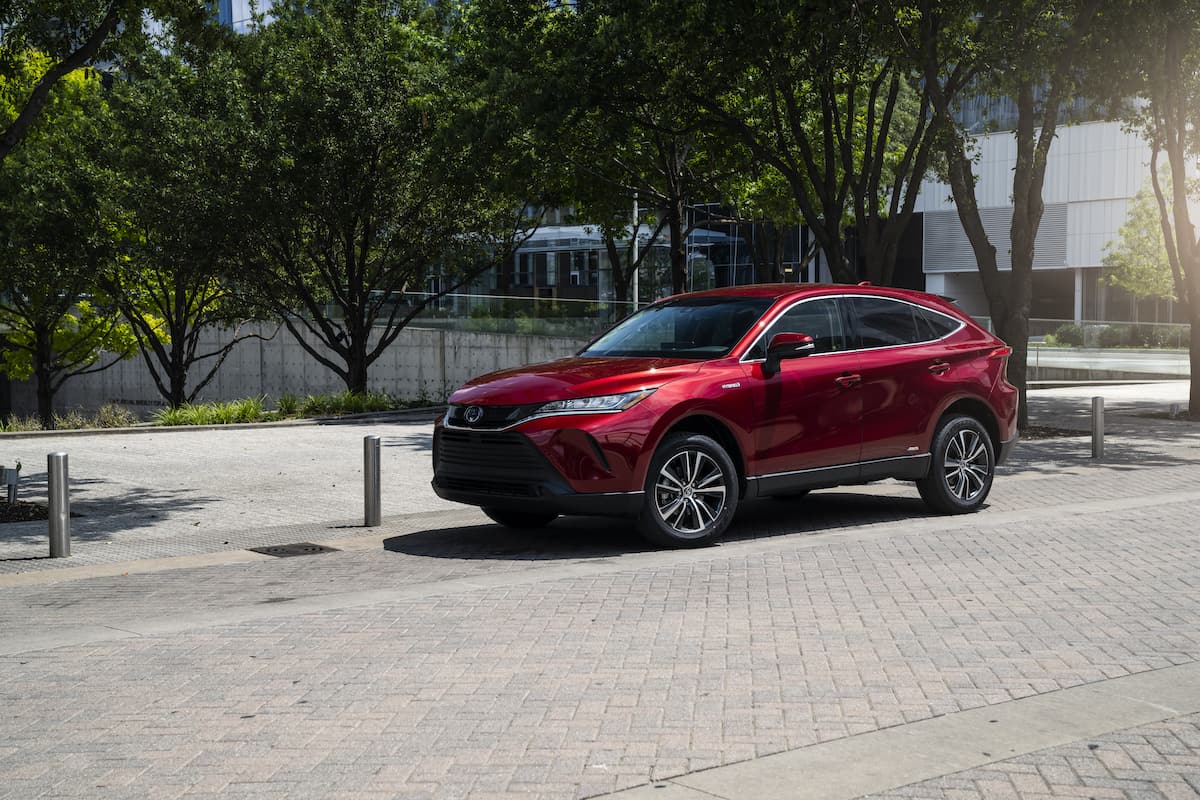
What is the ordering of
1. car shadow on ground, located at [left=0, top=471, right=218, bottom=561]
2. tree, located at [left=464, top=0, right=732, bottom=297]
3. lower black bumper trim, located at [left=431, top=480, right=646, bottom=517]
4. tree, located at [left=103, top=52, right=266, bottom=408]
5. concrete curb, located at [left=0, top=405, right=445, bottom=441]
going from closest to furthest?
lower black bumper trim, located at [left=431, top=480, right=646, bottom=517] → car shadow on ground, located at [left=0, top=471, right=218, bottom=561] → concrete curb, located at [left=0, top=405, right=445, bottom=441] → tree, located at [left=464, top=0, right=732, bottom=297] → tree, located at [left=103, top=52, right=266, bottom=408]

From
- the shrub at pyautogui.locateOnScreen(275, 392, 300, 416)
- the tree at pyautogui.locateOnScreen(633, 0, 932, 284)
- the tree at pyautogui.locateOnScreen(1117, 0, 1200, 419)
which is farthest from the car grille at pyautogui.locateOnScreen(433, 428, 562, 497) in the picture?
the shrub at pyautogui.locateOnScreen(275, 392, 300, 416)

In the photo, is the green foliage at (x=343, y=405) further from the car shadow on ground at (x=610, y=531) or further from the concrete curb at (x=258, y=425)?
the car shadow on ground at (x=610, y=531)

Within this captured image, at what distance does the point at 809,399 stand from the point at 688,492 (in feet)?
4.17

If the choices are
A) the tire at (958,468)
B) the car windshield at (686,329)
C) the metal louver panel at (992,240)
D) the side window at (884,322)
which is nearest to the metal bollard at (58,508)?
the car windshield at (686,329)

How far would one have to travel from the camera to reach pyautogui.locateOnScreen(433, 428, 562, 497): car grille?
29.7 feet

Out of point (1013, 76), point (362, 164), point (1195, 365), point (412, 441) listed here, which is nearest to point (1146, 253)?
point (1195, 365)

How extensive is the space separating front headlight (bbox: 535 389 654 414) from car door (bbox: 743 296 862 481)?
3.44 ft

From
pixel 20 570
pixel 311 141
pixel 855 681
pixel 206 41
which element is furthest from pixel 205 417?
pixel 855 681

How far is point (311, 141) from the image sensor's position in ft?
76.4

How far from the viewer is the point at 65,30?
12992 mm

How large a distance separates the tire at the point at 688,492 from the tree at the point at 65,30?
6.72 metres

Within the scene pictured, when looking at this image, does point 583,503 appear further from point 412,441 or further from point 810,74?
point 810,74

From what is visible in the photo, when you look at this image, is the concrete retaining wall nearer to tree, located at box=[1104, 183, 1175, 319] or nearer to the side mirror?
the side mirror

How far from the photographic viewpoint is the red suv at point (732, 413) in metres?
9.06
